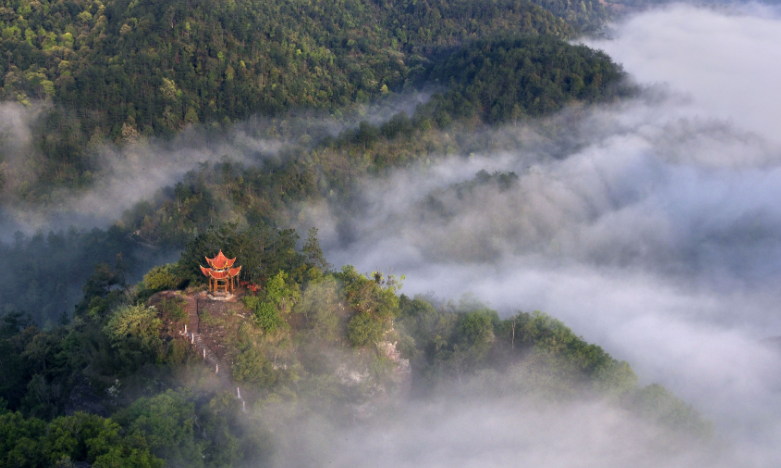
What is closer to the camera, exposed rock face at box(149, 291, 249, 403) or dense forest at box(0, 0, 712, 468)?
dense forest at box(0, 0, 712, 468)

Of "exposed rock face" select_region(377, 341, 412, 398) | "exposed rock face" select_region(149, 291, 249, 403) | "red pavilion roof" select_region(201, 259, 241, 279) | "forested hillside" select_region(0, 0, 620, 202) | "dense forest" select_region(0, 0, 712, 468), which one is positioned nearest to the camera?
"dense forest" select_region(0, 0, 712, 468)

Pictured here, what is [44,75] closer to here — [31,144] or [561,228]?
[31,144]

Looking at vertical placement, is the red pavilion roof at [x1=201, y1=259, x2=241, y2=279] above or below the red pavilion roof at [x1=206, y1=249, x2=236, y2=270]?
below

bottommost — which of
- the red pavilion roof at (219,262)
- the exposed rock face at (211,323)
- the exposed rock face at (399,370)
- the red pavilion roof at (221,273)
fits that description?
the exposed rock face at (399,370)

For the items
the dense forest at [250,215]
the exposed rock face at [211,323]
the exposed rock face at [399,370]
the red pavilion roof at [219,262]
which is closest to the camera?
the dense forest at [250,215]

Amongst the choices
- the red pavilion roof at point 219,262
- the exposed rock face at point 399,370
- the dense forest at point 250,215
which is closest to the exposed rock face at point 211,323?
the dense forest at point 250,215

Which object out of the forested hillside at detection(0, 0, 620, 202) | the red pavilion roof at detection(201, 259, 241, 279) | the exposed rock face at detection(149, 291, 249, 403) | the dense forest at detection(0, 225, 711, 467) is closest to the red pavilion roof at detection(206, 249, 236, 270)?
the red pavilion roof at detection(201, 259, 241, 279)

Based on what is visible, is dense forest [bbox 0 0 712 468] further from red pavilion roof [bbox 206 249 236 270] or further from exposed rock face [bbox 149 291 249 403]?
red pavilion roof [bbox 206 249 236 270]

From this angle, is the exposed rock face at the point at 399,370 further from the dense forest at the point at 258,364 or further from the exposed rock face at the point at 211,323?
the exposed rock face at the point at 211,323

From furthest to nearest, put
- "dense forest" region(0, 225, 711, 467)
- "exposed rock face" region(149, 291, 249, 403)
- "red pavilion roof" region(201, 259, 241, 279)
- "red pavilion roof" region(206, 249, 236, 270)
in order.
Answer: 1. "red pavilion roof" region(201, 259, 241, 279)
2. "red pavilion roof" region(206, 249, 236, 270)
3. "exposed rock face" region(149, 291, 249, 403)
4. "dense forest" region(0, 225, 711, 467)

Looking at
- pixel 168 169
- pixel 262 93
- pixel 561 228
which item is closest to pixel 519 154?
pixel 561 228

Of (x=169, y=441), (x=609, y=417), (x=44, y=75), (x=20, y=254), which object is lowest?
(x=20, y=254)
